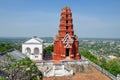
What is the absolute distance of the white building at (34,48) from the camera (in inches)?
1438

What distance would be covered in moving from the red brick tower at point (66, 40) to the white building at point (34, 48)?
289 centimetres

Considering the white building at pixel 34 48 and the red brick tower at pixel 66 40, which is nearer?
the red brick tower at pixel 66 40

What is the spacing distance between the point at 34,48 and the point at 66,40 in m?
6.04

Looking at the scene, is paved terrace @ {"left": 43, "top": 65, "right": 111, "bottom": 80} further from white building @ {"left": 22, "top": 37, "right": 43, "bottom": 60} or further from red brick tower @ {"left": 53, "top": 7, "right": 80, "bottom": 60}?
white building @ {"left": 22, "top": 37, "right": 43, "bottom": 60}

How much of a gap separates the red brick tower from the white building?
9.47 feet

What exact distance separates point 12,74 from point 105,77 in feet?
44.0

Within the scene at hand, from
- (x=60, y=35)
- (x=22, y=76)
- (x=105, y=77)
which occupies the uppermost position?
(x=60, y=35)

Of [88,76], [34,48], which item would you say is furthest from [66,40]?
[88,76]

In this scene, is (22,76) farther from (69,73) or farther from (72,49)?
(72,49)

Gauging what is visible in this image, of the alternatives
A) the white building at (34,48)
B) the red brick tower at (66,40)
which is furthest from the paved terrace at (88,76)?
the white building at (34,48)

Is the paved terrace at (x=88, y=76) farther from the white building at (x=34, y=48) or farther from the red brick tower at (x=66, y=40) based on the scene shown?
the white building at (x=34, y=48)

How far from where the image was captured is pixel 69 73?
87.4 ft

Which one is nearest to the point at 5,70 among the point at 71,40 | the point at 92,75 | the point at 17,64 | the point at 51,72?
the point at 17,64

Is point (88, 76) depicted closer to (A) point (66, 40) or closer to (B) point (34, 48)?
(A) point (66, 40)
